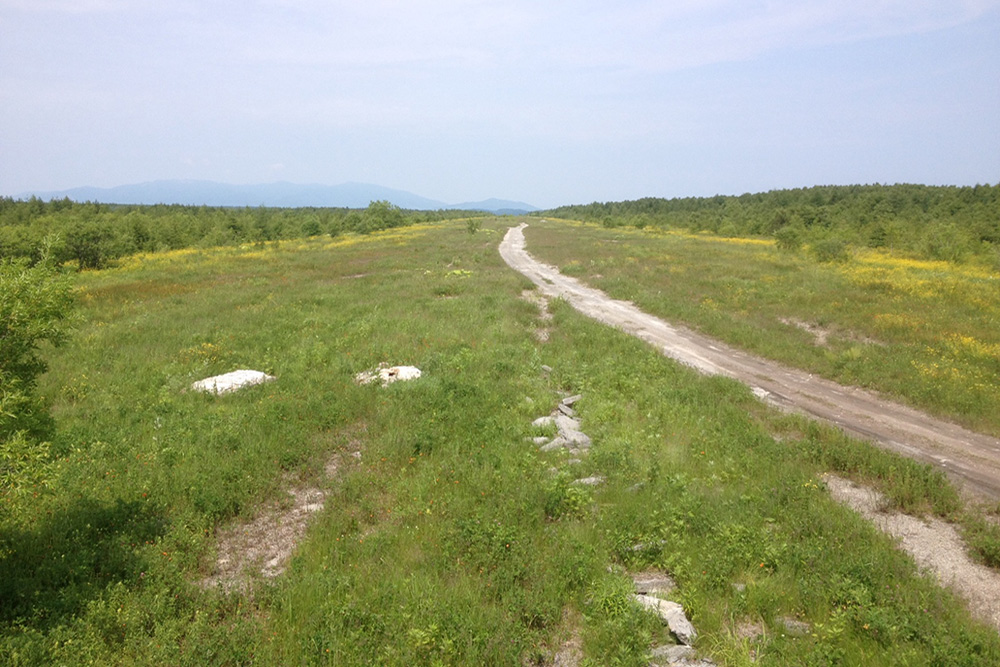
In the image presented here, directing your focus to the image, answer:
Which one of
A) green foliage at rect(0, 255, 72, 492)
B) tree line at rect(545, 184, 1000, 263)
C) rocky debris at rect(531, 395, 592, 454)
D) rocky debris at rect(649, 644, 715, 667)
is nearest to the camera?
green foliage at rect(0, 255, 72, 492)

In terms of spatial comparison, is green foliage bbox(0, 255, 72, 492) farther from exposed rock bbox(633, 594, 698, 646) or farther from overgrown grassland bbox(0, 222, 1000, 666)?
exposed rock bbox(633, 594, 698, 646)

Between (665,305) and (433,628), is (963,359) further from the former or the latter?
(433,628)

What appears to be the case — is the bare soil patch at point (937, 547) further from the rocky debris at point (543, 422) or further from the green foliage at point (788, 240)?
the green foliage at point (788, 240)

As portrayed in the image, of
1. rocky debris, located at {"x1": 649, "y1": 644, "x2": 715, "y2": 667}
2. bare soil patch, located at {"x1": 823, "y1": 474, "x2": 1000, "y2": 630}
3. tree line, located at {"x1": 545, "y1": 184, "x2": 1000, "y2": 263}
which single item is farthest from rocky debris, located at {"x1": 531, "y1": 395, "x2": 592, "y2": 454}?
tree line, located at {"x1": 545, "y1": 184, "x2": 1000, "y2": 263}

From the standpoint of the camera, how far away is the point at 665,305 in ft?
80.0

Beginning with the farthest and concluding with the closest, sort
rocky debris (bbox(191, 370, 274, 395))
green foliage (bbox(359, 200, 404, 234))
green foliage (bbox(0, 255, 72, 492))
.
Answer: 1. green foliage (bbox(359, 200, 404, 234))
2. rocky debris (bbox(191, 370, 274, 395))
3. green foliage (bbox(0, 255, 72, 492))

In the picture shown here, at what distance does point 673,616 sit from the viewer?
5.66m

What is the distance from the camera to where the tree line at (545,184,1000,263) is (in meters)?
45.2

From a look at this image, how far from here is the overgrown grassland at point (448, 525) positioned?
5270 millimetres

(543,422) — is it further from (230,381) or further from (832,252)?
(832,252)

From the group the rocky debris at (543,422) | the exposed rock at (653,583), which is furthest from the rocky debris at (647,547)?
the rocky debris at (543,422)

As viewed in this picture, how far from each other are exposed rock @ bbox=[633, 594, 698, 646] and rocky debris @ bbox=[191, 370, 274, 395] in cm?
1076

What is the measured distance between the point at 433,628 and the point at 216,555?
3479 millimetres

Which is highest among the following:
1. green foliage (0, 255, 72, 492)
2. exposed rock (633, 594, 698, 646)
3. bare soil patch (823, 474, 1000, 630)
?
green foliage (0, 255, 72, 492)
